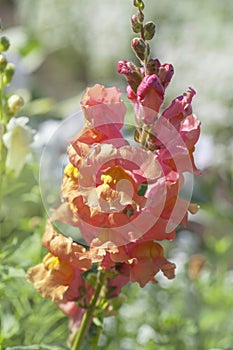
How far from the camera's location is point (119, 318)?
2.69 ft

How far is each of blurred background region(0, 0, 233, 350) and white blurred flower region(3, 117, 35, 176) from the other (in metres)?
0.06

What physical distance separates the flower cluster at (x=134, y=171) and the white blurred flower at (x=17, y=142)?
157mm

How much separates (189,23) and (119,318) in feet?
4.74

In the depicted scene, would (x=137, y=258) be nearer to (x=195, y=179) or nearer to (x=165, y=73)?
(x=165, y=73)

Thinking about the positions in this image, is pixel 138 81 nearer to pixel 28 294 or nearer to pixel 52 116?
pixel 28 294

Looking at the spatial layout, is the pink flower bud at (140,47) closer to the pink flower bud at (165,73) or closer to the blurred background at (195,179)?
the pink flower bud at (165,73)

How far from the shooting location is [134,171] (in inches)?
20.9

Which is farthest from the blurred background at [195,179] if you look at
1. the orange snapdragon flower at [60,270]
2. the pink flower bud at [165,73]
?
the pink flower bud at [165,73]

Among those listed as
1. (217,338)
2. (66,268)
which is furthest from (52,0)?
(66,268)

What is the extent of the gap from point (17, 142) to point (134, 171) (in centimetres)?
21

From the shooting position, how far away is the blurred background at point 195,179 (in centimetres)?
76

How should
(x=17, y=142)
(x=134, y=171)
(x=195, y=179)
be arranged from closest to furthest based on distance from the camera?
(x=134, y=171) < (x=17, y=142) < (x=195, y=179)

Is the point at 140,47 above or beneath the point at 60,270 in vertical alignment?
above

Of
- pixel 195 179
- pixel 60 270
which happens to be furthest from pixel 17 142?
pixel 195 179
